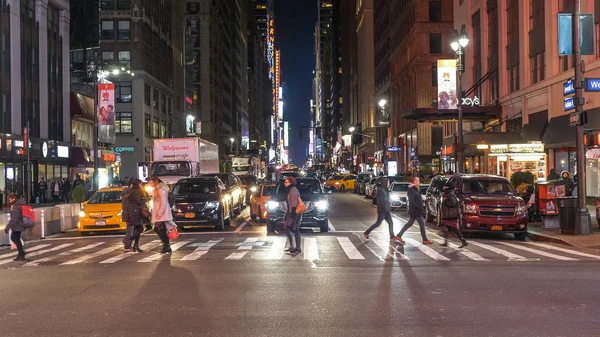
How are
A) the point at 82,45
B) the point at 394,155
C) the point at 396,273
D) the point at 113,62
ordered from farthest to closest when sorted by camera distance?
the point at 394,155 → the point at 113,62 → the point at 82,45 → the point at 396,273

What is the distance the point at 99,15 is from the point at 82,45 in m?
4.32

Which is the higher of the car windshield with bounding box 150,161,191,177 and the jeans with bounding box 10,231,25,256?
the car windshield with bounding box 150,161,191,177

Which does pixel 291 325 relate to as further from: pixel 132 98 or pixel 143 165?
pixel 132 98

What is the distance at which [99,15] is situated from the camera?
67.4m

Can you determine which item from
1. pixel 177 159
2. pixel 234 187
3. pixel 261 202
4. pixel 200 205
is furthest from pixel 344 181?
pixel 200 205

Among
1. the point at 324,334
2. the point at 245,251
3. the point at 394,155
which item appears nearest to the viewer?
the point at 324,334

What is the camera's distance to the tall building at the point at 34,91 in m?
43.4

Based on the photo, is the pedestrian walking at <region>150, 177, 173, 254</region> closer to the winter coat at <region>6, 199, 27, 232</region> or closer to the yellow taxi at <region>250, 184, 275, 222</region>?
the winter coat at <region>6, 199, 27, 232</region>

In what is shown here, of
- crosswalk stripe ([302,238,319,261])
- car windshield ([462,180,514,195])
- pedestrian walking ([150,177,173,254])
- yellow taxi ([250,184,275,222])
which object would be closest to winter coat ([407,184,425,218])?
crosswalk stripe ([302,238,319,261])

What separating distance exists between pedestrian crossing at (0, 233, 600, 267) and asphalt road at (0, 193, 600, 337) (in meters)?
0.05

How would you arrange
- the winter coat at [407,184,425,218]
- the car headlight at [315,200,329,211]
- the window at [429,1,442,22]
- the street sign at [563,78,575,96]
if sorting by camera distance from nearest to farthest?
the winter coat at [407,184,425,218], the street sign at [563,78,575,96], the car headlight at [315,200,329,211], the window at [429,1,442,22]

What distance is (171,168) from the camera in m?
35.1

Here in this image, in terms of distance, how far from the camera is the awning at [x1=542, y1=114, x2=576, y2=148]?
3228 centimetres

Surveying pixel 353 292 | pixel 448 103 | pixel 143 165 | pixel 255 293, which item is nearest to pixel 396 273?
pixel 353 292
